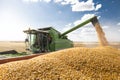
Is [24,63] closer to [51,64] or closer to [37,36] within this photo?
[51,64]

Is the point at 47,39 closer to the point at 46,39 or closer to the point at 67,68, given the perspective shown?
the point at 46,39

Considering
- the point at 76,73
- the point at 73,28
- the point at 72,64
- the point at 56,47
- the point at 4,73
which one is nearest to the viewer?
the point at 4,73

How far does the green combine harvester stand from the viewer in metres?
11.6

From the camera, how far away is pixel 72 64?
5.04m

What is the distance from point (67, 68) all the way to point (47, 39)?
7.37 meters

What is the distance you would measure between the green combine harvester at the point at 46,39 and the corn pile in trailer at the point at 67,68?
5.97m

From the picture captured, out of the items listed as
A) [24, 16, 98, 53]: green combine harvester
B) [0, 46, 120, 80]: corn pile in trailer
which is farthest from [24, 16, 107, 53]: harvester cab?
[0, 46, 120, 80]: corn pile in trailer

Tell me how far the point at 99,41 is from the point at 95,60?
6.39 m

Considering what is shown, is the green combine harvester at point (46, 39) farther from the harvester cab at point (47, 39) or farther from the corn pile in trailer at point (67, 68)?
the corn pile in trailer at point (67, 68)

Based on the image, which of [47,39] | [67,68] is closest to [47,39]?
[47,39]

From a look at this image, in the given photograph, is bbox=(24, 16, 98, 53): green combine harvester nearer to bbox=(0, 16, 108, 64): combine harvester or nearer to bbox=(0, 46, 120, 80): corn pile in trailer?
bbox=(0, 16, 108, 64): combine harvester

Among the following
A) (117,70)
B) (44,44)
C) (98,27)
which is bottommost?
(117,70)

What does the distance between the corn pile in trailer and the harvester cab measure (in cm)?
597

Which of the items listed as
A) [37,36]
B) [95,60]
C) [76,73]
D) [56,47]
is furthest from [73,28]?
[76,73]
